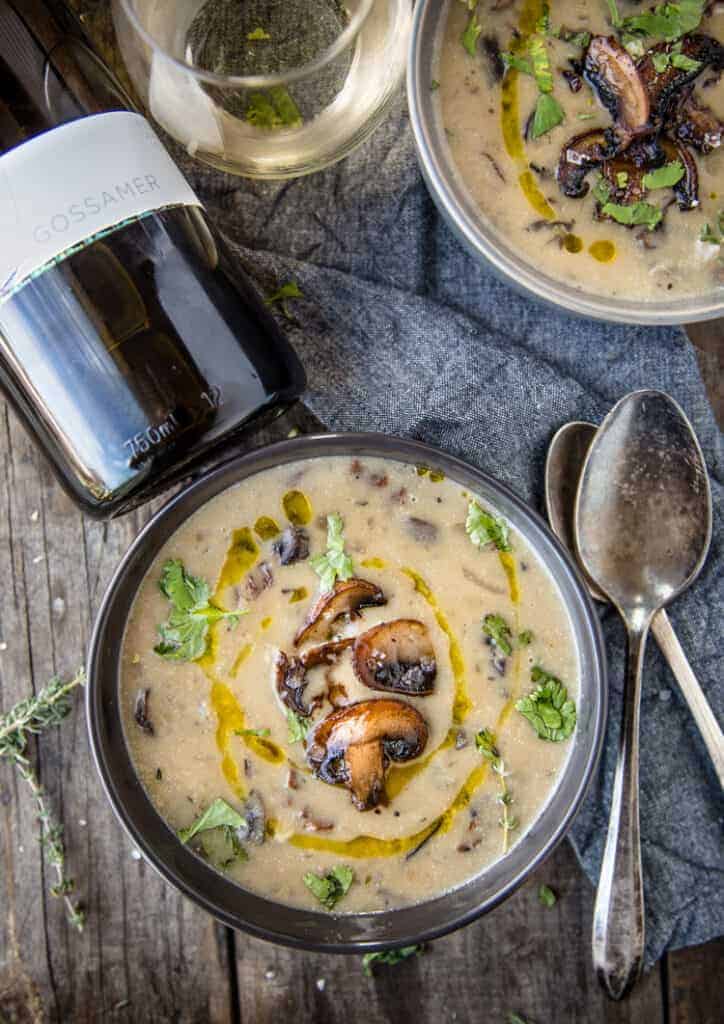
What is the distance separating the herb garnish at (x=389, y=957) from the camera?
1864 millimetres

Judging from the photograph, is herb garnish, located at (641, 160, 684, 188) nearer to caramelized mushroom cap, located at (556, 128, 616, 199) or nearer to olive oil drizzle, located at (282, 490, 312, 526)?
caramelized mushroom cap, located at (556, 128, 616, 199)

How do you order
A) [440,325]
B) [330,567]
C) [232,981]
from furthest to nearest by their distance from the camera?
1. [232,981]
2. [440,325]
3. [330,567]

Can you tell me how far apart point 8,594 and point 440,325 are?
96cm

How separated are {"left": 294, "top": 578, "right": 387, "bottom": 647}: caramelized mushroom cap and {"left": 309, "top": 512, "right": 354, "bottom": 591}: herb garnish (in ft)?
0.04

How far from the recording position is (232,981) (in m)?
1.90

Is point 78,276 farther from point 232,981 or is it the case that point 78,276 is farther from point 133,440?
point 232,981

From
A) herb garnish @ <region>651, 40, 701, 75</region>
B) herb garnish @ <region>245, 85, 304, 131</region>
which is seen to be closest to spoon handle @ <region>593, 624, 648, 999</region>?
herb garnish @ <region>651, 40, 701, 75</region>

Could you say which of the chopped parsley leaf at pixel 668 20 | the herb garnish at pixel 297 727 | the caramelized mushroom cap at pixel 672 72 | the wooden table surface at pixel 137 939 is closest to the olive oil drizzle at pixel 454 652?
the herb garnish at pixel 297 727

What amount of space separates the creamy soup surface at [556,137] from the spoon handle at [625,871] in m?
0.68

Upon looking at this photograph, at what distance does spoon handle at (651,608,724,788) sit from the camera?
5.80ft

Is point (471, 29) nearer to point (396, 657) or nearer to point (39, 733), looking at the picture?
point (396, 657)

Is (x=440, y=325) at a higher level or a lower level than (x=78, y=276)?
lower

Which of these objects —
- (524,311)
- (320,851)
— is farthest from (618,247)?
(320,851)

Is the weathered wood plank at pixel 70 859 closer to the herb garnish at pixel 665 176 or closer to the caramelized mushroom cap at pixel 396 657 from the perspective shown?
the caramelized mushroom cap at pixel 396 657
